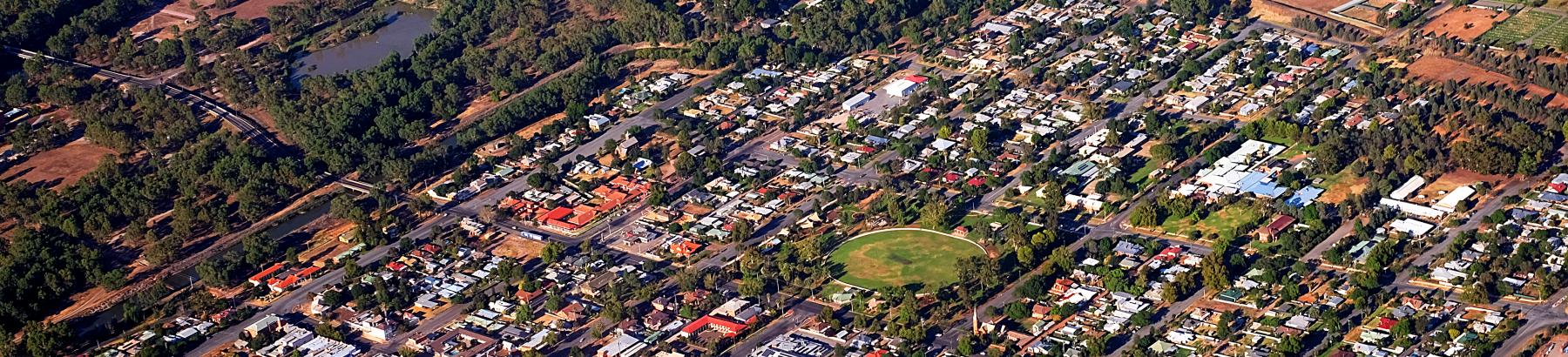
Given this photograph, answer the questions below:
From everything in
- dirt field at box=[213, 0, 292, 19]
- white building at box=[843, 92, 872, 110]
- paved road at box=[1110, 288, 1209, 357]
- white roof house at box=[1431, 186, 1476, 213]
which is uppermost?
paved road at box=[1110, 288, 1209, 357]

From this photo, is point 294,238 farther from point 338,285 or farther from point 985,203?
point 985,203

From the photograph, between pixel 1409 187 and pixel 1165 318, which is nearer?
pixel 1165 318

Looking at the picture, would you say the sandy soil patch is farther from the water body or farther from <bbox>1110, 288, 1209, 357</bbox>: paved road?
the water body

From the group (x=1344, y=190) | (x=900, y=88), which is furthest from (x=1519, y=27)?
(x=900, y=88)

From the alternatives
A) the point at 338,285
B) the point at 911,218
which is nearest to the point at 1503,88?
the point at 911,218

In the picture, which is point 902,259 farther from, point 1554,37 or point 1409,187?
point 1554,37

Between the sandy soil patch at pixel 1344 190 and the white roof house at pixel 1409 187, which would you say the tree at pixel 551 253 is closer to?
the sandy soil patch at pixel 1344 190

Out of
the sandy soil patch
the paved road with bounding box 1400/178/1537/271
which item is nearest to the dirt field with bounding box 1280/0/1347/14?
the sandy soil patch
